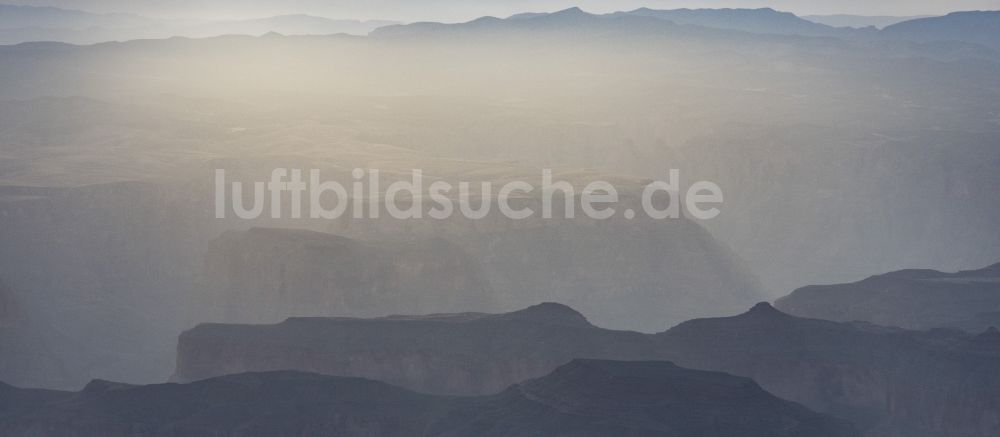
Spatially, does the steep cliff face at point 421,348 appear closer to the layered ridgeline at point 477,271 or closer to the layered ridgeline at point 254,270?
the layered ridgeline at point 254,270

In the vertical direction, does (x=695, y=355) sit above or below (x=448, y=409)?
above

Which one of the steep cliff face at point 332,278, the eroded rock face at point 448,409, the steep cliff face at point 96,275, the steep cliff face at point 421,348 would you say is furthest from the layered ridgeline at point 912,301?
the steep cliff face at point 96,275

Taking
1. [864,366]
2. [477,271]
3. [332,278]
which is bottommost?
[477,271]

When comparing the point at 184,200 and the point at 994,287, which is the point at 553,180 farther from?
the point at 994,287

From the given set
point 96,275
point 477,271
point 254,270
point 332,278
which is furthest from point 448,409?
point 96,275

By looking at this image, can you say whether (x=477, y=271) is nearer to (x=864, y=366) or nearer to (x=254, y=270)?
(x=254, y=270)
